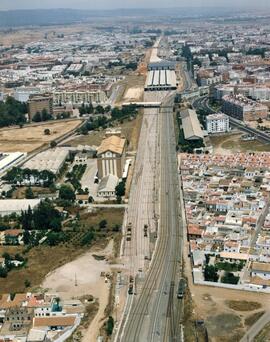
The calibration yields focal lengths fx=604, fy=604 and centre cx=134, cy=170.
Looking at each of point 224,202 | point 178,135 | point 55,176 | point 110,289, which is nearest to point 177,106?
point 178,135

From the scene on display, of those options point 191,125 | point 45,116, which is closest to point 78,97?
point 45,116

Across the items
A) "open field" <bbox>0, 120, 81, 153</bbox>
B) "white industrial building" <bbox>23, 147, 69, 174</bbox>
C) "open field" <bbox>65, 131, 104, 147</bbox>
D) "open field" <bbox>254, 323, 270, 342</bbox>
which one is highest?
"white industrial building" <bbox>23, 147, 69, 174</bbox>

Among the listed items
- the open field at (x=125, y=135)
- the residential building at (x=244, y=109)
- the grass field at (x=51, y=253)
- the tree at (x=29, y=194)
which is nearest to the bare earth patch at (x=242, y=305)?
the grass field at (x=51, y=253)

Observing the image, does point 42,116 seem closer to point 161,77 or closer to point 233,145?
point 233,145

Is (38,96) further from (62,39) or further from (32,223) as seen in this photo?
(62,39)

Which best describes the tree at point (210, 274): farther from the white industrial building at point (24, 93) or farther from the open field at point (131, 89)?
the white industrial building at point (24, 93)

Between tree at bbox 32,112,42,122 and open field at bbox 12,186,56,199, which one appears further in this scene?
tree at bbox 32,112,42,122

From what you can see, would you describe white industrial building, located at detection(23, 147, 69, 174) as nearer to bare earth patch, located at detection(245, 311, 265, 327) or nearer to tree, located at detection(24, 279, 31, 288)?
tree, located at detection(24, 279, 31, 288)

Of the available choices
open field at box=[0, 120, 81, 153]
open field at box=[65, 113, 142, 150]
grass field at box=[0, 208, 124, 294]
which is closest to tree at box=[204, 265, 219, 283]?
grass field at box=[0, 208, 124, 294]
